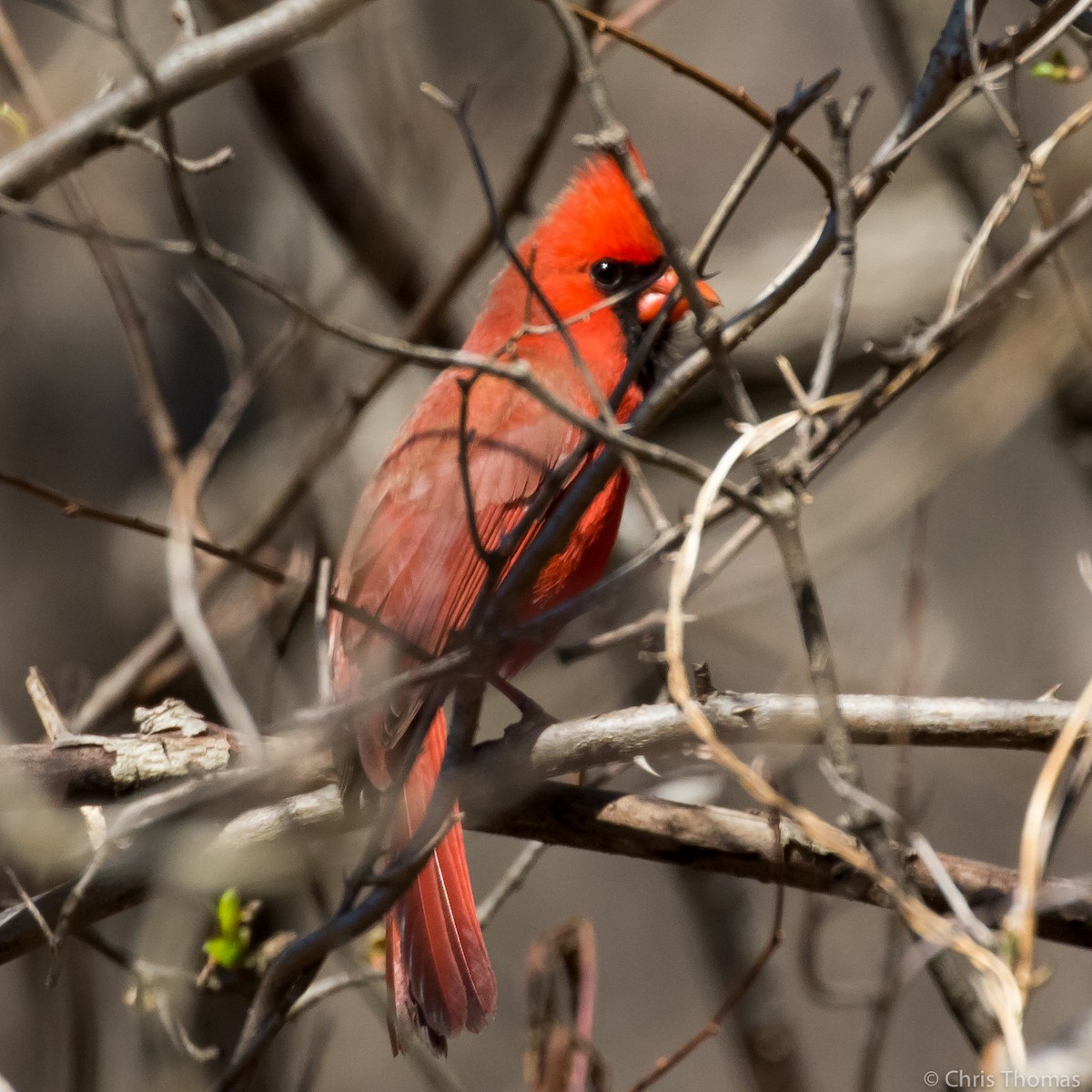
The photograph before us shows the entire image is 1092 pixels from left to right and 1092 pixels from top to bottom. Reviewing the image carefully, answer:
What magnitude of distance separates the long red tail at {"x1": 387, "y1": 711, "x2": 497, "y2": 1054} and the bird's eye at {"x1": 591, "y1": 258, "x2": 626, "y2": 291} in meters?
1.26

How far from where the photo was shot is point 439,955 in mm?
2234

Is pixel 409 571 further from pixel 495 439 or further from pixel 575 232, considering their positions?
pixel 575 232

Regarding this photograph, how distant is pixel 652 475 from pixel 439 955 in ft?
7.33

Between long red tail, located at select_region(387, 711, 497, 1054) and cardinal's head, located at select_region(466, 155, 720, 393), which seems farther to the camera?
cardinal's head, located at select_region(466, 155, 720, 393)

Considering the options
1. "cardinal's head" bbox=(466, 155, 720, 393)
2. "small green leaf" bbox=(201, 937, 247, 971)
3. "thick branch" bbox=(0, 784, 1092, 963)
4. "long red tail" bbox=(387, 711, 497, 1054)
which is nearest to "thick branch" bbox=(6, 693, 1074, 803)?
"thick branch" bbox=(0, 784, 1092, 963)

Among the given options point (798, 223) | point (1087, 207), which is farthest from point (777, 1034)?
point (798, 223)

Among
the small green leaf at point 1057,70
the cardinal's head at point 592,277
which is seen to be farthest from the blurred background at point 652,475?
the small green leaf at point 1057,70

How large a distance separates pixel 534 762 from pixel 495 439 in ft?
3.22

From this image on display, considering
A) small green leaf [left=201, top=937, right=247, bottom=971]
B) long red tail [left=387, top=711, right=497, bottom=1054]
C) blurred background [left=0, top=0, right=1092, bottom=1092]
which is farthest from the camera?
blurred background [left=0, top=0, right=1092, bottom=1092]

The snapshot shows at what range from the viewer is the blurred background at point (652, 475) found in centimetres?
291

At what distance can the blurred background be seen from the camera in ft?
9.54

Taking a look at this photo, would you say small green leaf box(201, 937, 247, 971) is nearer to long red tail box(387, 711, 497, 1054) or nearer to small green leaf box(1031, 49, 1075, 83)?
long red tail box(387, 711, 497, 1054)

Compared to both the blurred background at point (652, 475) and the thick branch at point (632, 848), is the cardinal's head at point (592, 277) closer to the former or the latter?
the blurred background at point (652, 475)

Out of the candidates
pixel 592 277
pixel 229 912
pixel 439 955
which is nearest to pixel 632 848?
pixel 439 955
